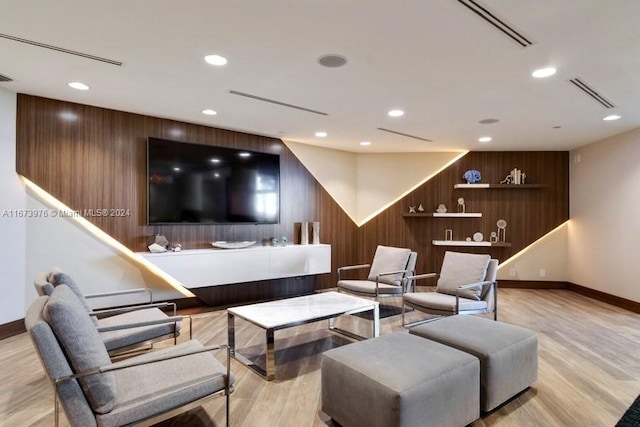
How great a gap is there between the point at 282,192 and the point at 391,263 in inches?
83.4

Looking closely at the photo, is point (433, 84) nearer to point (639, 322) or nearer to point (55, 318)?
point (55, 318)

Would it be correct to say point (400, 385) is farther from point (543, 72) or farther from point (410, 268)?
point (410, 268)

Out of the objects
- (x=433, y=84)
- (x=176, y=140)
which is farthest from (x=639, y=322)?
(x=176, y=140)

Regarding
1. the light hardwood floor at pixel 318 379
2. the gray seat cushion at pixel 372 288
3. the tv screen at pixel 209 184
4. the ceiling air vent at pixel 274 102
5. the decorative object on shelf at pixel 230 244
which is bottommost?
the light hardwood floor at pixel 318 379

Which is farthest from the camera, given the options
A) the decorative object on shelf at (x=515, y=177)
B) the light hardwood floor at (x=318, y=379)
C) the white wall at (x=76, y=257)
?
the decorative object on shelf at (x=515, y=177)

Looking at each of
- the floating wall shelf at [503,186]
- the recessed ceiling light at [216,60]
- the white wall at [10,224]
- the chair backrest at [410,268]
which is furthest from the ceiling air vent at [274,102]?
the floating wall shelf at [503,186]

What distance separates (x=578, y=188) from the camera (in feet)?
19.7

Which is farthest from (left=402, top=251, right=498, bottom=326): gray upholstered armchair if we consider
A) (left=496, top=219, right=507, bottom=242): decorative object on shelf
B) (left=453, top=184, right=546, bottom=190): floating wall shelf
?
(left=496, top=219, right=507, bottom=242): decorative object on shelf

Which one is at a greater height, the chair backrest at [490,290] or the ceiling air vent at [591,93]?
the ceiling air vent at [591,93]

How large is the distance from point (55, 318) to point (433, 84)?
3.25 meters

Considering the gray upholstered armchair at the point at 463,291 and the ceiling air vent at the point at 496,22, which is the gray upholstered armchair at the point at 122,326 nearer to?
the gray upholstered armchair at the point at 463,291

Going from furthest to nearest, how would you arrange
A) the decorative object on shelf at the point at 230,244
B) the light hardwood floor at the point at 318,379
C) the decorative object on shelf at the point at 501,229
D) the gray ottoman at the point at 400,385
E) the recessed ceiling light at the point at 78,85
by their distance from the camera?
the decorative object on shelf at the point at 501,229 < the decorative object on shelf at the point at 230,244 < the recessed ceiling light at the point at 78,85 < the light hardwood floor at the point at 318,379 < the gray ottoman at the point at 400,385

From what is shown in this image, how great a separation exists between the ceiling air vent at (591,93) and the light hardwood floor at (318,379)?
247cm

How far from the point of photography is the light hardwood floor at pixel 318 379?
2.21m
